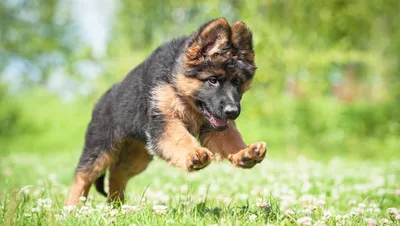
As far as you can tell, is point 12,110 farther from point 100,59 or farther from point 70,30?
point 70,30

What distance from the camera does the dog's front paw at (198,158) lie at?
385 cm

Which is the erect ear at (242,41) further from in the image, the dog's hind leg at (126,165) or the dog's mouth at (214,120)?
the dog's hind leg at (126,165)

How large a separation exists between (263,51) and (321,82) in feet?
8.43

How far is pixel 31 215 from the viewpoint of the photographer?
381 cm

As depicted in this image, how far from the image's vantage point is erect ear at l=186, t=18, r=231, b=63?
4477 mm

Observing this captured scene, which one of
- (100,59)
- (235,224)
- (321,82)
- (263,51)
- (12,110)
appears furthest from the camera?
(12,110)

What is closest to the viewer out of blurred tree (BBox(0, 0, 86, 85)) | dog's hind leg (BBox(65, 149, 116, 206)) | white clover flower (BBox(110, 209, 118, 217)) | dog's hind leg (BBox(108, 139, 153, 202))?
white clover flower (BBox(110, 209, 118, 217))

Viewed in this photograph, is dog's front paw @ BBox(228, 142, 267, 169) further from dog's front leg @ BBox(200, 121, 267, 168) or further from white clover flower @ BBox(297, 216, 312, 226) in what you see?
white clover flower @ BBox(297, 216, 312, 226)

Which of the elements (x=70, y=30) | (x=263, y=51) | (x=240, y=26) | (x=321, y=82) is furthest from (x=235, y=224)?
(x=70, y=30)

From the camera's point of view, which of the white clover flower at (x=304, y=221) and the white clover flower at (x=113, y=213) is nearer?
the white clover flower at (x=304, y=221)

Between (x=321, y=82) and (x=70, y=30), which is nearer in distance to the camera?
(x=321, y=82)

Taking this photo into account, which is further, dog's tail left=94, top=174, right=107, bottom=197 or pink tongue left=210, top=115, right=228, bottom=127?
dog's tail left=94, top=174, right=107, bottom=197

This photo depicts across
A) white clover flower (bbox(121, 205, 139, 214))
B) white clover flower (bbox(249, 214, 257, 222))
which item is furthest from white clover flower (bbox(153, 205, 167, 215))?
white clover flower (bbox(249, 214, 257, 222))

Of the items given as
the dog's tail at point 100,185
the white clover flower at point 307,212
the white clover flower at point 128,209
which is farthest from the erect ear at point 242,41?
the dog's tail at point 100,185
